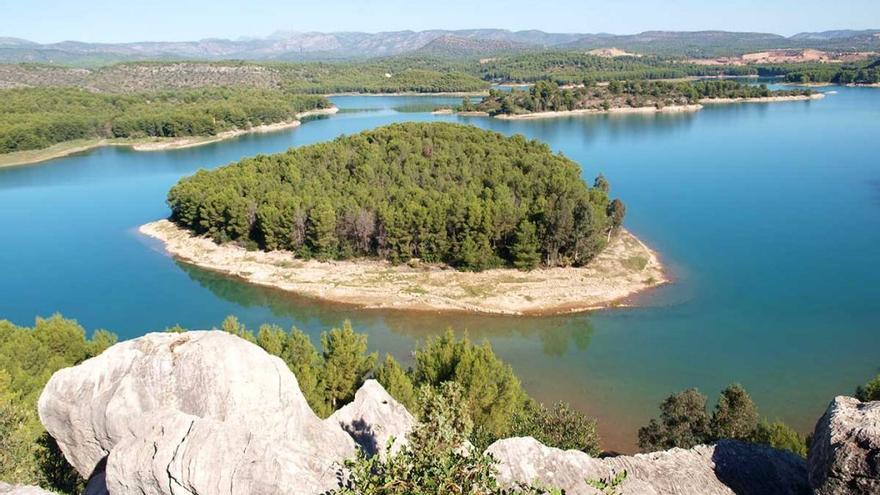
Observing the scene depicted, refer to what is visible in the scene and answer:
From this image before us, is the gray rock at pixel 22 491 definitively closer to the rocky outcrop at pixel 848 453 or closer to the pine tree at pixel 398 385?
the pine tree at pixel 398 385

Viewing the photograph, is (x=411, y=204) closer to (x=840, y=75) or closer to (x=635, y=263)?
(x=635, y=263)

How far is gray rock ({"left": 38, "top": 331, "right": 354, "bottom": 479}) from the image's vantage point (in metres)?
13.8

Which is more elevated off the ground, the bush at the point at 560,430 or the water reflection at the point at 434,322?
the bush at the point at 560,430

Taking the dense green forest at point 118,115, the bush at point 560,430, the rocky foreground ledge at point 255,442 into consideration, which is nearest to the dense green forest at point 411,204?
the bush at point 560,430

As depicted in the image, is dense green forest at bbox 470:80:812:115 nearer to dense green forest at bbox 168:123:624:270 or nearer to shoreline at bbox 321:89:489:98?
shoreline at bbox 321:89:489:98

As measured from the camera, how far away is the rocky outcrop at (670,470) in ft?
41.6

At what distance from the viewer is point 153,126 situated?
111 metres

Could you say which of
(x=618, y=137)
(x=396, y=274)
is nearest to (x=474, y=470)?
(x=396, y=274)

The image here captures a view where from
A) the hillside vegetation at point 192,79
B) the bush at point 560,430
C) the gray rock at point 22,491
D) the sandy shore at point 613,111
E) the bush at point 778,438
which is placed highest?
the hillside vegetation at point 192,79

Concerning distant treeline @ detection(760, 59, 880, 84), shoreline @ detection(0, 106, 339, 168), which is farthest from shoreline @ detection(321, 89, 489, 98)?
distant treeline @ detection(760, 59, 880, 84)

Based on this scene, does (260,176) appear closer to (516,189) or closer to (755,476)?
(516,189)

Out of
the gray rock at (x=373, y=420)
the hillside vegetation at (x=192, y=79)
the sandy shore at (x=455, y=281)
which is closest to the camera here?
the gray rock at (x=373, y=420)

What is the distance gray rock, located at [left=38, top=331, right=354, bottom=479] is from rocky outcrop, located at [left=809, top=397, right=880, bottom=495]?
9586mm

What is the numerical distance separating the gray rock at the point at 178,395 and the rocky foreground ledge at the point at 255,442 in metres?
0.03
